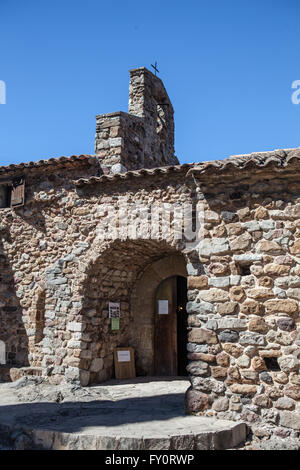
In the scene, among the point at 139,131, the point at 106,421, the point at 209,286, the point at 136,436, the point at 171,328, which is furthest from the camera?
the point at 139,131

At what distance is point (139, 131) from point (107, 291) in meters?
3.69

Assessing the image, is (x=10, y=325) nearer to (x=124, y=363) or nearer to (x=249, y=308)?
(x=124, y=363)

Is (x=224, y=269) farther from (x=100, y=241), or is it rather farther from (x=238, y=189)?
(x=100, y=241)

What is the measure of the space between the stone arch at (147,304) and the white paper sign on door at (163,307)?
0.46 feet

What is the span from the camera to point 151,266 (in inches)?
324

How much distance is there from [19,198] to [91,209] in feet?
6.11

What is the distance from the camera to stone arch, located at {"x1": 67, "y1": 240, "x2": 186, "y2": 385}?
7.06m

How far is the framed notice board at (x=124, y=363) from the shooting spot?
7.62 meters

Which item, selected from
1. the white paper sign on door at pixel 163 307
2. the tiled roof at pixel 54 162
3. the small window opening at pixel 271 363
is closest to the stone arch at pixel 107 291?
the white paper sign on door at pixel 163 307

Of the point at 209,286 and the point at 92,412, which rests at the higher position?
the point at 209,286

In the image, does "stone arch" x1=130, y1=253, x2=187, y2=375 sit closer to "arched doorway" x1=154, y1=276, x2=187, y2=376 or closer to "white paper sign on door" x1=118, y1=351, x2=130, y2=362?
"arched doorway" x1=154, y1=276, x2=187, y2=376

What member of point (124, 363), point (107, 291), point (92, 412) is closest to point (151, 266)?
point (107, 291)

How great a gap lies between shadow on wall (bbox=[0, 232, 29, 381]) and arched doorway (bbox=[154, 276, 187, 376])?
252cm

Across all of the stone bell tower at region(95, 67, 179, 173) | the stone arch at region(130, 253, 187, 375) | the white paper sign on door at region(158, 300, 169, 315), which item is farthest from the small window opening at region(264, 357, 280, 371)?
the stone bell tower at region(95, 67, 179, 173)
